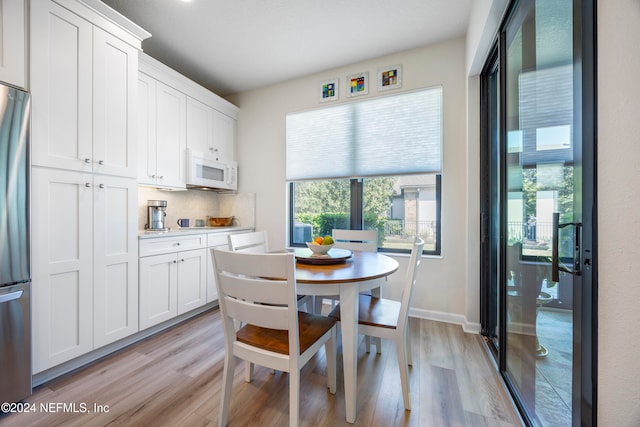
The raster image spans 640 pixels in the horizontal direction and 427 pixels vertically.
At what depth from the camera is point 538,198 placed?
1157 mm

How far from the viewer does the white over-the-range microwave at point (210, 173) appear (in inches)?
111

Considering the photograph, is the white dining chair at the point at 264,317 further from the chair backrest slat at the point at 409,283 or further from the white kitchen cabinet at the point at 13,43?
the white kitchen cabinet at the point at 13,43

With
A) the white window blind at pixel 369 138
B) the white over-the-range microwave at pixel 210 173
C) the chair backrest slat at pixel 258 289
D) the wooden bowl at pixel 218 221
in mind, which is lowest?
the chair backrest slat at pixel 258 289

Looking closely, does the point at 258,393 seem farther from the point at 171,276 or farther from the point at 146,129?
the point at 146,129

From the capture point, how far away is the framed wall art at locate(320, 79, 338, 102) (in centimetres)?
294

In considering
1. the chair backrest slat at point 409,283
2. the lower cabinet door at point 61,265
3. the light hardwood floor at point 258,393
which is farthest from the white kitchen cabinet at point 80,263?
the chair backrest slat at point 409,283

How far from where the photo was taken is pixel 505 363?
161 centimetres

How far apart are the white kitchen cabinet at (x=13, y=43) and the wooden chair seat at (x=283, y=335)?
1940 millimetres

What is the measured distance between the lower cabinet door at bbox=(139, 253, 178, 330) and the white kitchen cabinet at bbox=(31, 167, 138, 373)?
0.24 ft

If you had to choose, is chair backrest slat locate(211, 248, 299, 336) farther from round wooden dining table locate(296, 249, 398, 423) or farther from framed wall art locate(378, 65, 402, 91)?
framed wall art locate(378, 65, 402, 91)

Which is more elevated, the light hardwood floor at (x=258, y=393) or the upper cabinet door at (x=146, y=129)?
the upper cabinet door at (x=146, y=129)

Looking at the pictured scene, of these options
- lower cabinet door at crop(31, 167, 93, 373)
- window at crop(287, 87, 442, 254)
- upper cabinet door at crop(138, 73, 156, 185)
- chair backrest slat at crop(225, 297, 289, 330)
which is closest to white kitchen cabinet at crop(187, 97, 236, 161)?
upper cabinet door at crop(138, 73, 156, 185)

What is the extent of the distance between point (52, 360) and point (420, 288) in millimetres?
2887

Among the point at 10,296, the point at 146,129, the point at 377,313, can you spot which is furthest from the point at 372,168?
the point at 10,296
